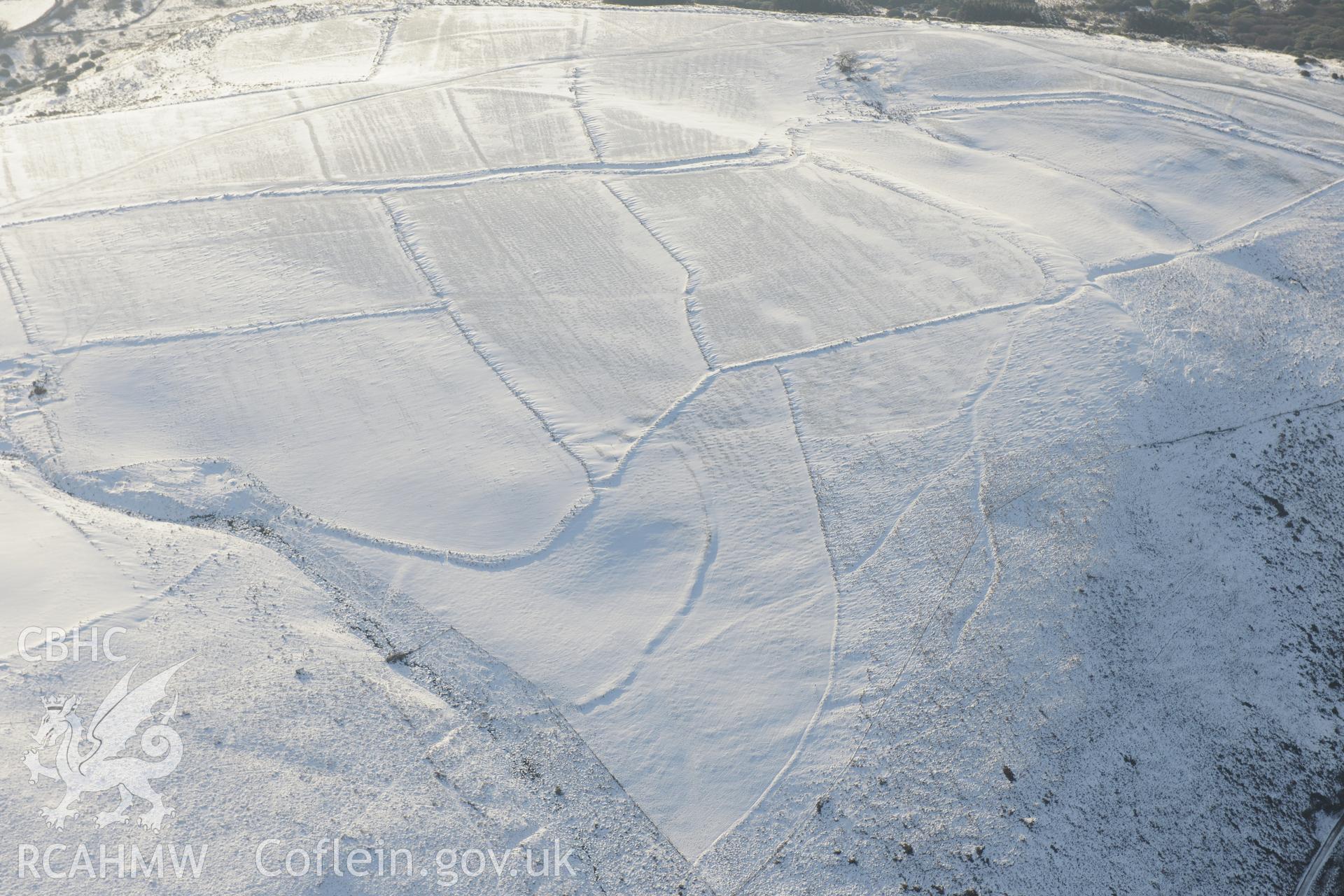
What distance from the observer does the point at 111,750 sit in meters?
14.4

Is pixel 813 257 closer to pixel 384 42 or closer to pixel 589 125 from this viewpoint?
pixel 589 125

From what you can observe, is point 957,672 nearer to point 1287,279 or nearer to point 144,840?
point 144,840

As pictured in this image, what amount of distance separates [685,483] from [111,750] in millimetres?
11222

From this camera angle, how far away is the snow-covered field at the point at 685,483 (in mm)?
14875

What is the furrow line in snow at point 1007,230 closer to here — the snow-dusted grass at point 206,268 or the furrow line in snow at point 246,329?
the furrow line in snow at point 246,329

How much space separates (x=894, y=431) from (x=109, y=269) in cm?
2056

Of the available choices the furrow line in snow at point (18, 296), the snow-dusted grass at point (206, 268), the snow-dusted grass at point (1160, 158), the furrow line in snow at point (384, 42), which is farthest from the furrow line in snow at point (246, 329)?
the snow-dusted grass at point (1160, 158)

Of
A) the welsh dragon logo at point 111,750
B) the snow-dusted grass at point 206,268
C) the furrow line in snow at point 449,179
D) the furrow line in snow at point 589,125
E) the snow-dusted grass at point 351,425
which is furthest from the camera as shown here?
the furrow line in snow at point 589,125

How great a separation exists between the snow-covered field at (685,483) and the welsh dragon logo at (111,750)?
0.28 ft

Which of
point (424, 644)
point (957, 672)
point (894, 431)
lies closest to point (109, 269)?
point (424, 644)

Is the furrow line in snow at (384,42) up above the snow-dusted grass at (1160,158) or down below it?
above

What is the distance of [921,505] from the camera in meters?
19.0

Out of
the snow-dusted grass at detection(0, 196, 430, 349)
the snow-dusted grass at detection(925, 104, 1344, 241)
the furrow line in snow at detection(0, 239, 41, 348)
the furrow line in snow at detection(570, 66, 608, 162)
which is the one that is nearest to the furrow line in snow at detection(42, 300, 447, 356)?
the snow-dusted grass at detection(0, 196, 430, 349)

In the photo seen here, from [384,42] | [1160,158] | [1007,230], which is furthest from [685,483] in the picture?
[384,42]
